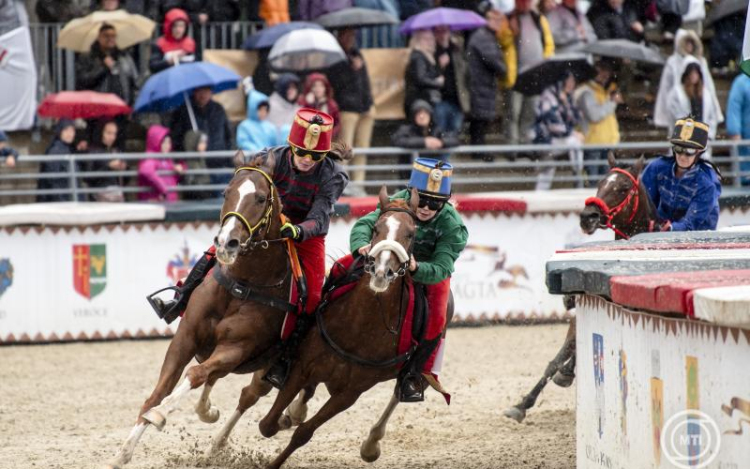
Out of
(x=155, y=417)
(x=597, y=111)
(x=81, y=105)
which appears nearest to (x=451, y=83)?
(x=597, y=111)

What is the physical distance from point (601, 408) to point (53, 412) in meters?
5.62

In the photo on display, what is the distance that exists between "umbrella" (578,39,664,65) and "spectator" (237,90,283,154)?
4.44 m

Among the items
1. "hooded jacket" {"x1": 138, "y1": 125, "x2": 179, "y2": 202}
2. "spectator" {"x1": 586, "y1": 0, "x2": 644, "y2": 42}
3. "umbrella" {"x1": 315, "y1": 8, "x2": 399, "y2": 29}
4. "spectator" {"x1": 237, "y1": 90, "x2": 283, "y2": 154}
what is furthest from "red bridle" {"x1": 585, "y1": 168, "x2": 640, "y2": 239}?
"spectator" {"x1": 586, "y1": 0, "x2": 644, "y2": 42}

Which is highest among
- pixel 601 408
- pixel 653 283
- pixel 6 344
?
pixel 653 283

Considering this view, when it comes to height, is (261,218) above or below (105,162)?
above

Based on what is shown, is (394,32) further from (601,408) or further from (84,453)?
(601,408)

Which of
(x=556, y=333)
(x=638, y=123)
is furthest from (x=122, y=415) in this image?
(x=638, y=123)

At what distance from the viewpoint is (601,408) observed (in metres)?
6.80

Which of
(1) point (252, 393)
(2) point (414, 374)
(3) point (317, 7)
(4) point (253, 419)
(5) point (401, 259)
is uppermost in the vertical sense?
(3) point (317, 7)

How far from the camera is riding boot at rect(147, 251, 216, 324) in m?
8.17

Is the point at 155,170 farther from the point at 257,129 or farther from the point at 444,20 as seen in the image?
the point at 444,20

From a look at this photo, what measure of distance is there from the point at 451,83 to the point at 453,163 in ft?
3.38

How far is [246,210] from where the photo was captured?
7316mm

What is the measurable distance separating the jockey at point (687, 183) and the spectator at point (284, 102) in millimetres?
5371
